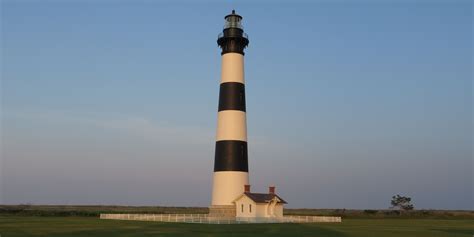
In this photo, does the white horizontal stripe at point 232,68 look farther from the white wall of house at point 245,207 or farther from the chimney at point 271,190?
the white wall of house at point 245,207

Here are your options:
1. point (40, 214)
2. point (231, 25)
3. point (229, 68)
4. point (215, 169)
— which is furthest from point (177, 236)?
point (40, 214)

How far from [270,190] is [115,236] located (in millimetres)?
23006

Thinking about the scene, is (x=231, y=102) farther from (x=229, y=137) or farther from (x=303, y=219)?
(x=303, y=219)

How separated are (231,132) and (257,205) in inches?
252

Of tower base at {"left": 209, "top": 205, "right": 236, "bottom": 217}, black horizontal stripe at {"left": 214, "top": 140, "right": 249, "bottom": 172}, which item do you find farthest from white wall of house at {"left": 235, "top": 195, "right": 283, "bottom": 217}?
black horizontal stripe at {"left": 214, "top": 140, "right": 249, "bottom": 172}

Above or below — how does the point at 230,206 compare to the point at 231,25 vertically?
below

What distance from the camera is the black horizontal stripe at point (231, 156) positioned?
141 feet

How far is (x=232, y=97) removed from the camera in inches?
1736

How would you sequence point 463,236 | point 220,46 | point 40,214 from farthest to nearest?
point 40,214, point 220,46, point 463,236

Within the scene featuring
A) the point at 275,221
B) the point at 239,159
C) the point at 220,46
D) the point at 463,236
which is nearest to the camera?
the point at 463,236

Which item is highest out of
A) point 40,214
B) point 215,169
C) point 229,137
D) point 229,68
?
point 229,68

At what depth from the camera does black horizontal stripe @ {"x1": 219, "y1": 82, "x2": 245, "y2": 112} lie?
4406 cm

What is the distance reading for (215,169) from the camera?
44094 millimetres

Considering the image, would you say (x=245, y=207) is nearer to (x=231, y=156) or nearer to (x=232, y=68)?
(x=231, y=156)
